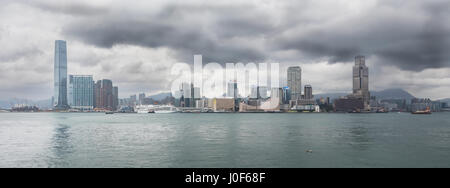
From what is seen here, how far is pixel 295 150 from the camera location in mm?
47000

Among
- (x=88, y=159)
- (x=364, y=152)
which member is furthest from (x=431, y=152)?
(x=88, y=159)

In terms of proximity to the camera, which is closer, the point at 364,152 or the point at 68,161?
the point at 68,161

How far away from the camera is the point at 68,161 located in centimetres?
3841
